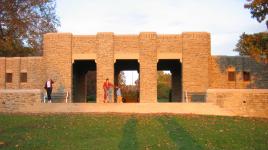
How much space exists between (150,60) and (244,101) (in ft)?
28.0

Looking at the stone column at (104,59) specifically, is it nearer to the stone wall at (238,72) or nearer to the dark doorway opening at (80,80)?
the dark doorway opening at (80,80)

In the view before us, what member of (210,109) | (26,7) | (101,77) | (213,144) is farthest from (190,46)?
(213,144)

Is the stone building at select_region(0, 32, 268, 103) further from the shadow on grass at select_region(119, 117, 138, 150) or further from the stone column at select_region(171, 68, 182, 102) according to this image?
the shadow on grass at select_region(119, 117, 138, 150)

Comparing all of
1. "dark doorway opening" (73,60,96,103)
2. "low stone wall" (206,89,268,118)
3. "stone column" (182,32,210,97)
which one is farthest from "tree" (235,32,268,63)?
"dark doorway opening" (73,60,96,103)

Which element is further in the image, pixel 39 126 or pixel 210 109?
pixel 210 109

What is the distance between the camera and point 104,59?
1267 inches

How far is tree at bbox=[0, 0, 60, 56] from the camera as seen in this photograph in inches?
874

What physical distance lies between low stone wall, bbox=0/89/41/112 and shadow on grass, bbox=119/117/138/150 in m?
7.97

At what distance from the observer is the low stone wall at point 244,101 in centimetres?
2528

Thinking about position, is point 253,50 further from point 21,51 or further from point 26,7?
point 21,51

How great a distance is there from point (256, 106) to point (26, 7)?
17097mm

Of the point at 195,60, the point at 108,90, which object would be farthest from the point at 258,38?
the point at 108,90

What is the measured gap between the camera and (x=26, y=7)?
1276 inches

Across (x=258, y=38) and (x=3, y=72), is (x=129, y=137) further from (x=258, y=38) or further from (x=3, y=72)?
(x=3, y=72)
